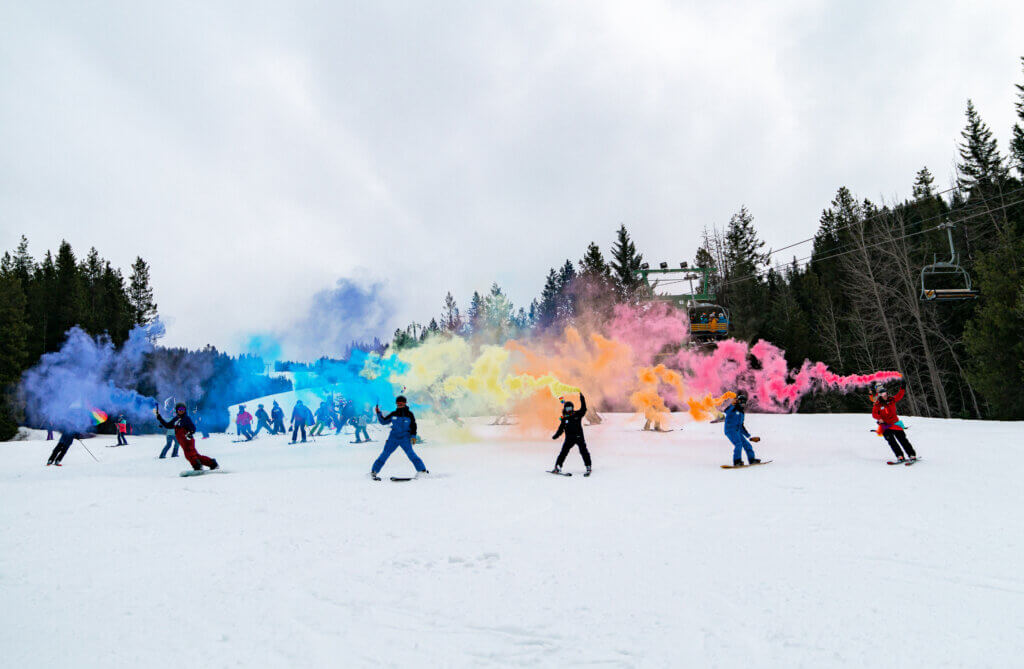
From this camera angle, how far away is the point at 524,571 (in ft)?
19.1

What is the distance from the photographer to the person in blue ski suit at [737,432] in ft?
42.5

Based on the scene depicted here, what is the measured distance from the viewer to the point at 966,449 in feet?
45.5

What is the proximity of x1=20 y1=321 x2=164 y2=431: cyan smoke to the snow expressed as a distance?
2708 cm

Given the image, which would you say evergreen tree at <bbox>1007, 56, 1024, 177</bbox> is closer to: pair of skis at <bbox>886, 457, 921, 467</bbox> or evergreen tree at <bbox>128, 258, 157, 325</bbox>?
pair of skis at <bbox>886, 457, 921, 467</bbox>

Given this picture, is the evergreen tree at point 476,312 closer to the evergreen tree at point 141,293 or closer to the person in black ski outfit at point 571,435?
the evergreen tree at point 141,293

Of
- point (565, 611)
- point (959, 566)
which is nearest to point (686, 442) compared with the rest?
point (959, 566)

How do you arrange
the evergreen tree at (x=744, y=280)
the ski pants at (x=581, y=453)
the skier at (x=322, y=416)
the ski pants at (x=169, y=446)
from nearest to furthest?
1. the ski pants at (x=581, y=453)
2. the ski pants at (x=169, y=446)
3. the skier at (x=322, y=416)
4. the evergreen tree at (x=744, y=280)

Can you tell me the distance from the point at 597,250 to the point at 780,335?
19535mm

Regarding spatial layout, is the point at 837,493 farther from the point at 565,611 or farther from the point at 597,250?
the point at 597,250

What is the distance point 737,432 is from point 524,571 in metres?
9.06

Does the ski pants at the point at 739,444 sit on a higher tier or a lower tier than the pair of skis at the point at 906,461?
higher

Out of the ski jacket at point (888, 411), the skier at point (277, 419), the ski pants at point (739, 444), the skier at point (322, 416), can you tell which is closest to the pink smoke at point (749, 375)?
the ski jacket at point (888, 411)

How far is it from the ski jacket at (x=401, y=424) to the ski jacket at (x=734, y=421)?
776 cm

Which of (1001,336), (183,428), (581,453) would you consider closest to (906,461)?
(581,453)
